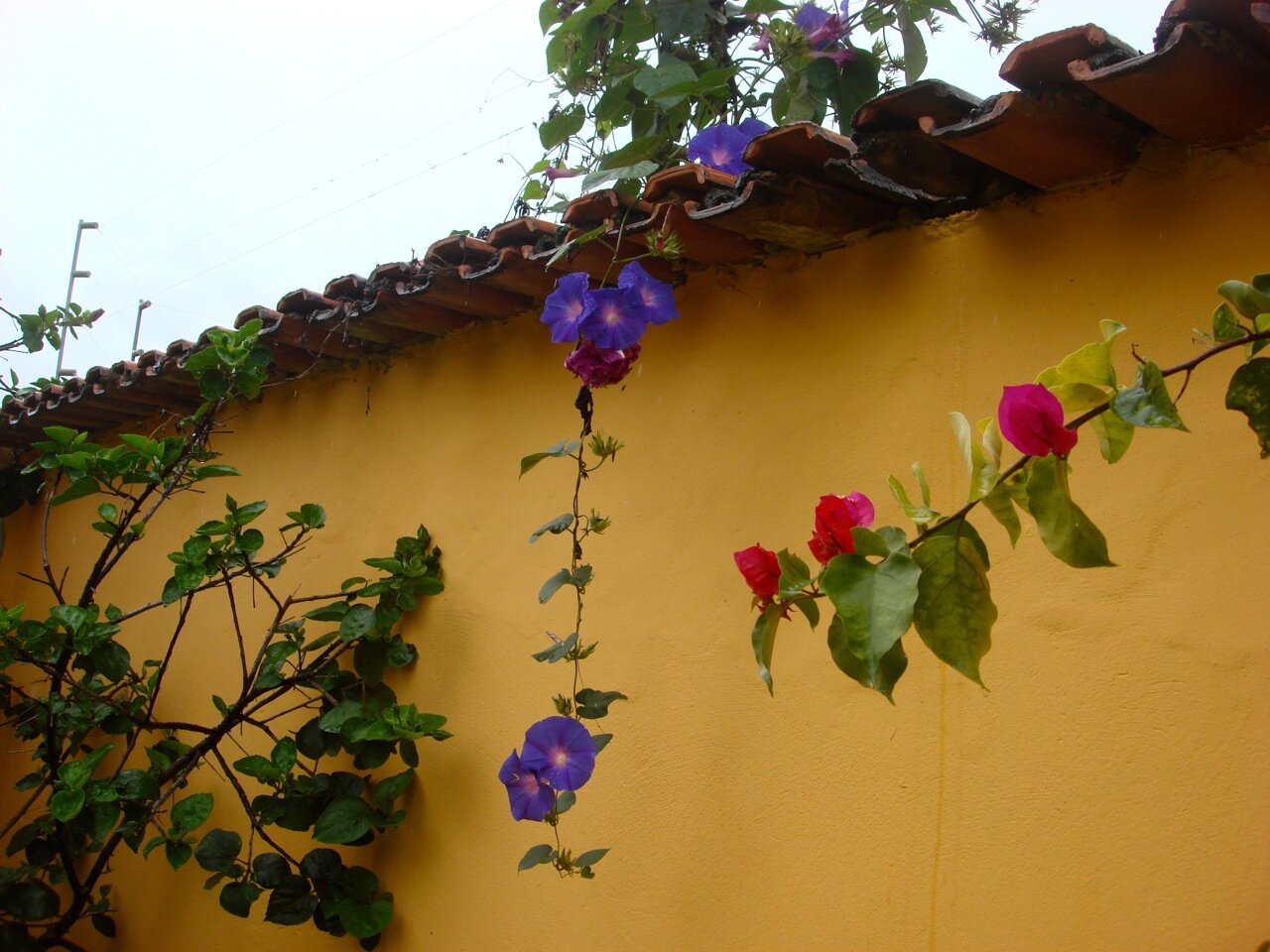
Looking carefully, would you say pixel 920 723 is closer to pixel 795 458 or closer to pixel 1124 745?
pixel 1124 745

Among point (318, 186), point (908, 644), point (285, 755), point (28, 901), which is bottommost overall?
point (28, 901)

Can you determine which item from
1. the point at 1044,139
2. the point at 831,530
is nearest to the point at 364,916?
the point at 831,530

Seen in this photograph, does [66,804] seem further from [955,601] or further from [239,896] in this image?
[955,601]

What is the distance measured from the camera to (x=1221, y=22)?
1337mm

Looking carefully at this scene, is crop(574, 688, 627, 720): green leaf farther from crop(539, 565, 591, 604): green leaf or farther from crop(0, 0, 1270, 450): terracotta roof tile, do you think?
crop(0, 0, 1270, 450): terracotta roof tile

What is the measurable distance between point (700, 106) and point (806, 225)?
1252 mm

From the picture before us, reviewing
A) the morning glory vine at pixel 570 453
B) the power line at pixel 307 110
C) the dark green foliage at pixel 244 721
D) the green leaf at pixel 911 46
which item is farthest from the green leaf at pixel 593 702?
the power line at pixel 307 110

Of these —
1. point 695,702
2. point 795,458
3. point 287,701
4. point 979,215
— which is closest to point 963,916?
point 695,702

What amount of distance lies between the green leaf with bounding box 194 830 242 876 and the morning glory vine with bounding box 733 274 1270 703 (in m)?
2.23

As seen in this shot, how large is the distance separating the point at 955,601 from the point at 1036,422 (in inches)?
6.7

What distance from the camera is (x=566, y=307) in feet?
6.79

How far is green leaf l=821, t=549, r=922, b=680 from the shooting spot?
901 mm

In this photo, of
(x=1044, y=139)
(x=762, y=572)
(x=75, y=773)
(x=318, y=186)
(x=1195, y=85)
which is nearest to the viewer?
(x=762, y=572)

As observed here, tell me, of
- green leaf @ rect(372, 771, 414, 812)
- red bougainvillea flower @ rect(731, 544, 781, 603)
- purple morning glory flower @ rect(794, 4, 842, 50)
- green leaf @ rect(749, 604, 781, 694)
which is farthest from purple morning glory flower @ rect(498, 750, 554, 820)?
purple morning glory flower @ rect(794, 4, 842, 50)
